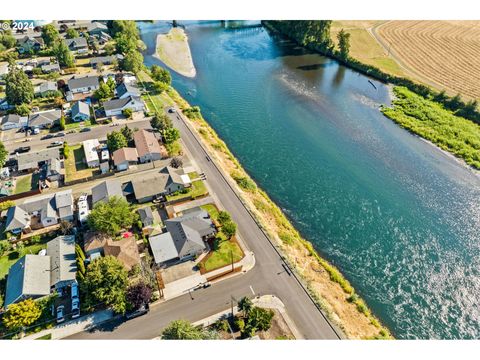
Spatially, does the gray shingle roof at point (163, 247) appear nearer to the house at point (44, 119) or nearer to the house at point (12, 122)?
the house at point (44, 119)

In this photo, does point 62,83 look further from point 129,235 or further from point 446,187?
point 446,187

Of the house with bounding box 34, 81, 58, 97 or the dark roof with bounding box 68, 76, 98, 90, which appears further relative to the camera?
the dark roof with bounding box 68, 76, 98, 90

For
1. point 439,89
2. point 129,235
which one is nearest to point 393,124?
point 439,89

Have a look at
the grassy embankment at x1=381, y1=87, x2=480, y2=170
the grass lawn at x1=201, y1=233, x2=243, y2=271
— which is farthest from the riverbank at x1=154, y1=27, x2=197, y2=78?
the grass lawn at x1=201, y1=233, x2=243, y2=271

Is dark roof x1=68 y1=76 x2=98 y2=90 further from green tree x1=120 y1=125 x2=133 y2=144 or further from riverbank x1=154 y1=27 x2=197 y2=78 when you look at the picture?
green tree x1=120 y1=125 x2=133 y2=144

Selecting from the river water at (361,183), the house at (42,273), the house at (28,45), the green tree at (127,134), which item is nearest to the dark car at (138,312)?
the house at (42,273)

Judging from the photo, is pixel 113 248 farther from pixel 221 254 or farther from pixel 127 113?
pixel 127 113
